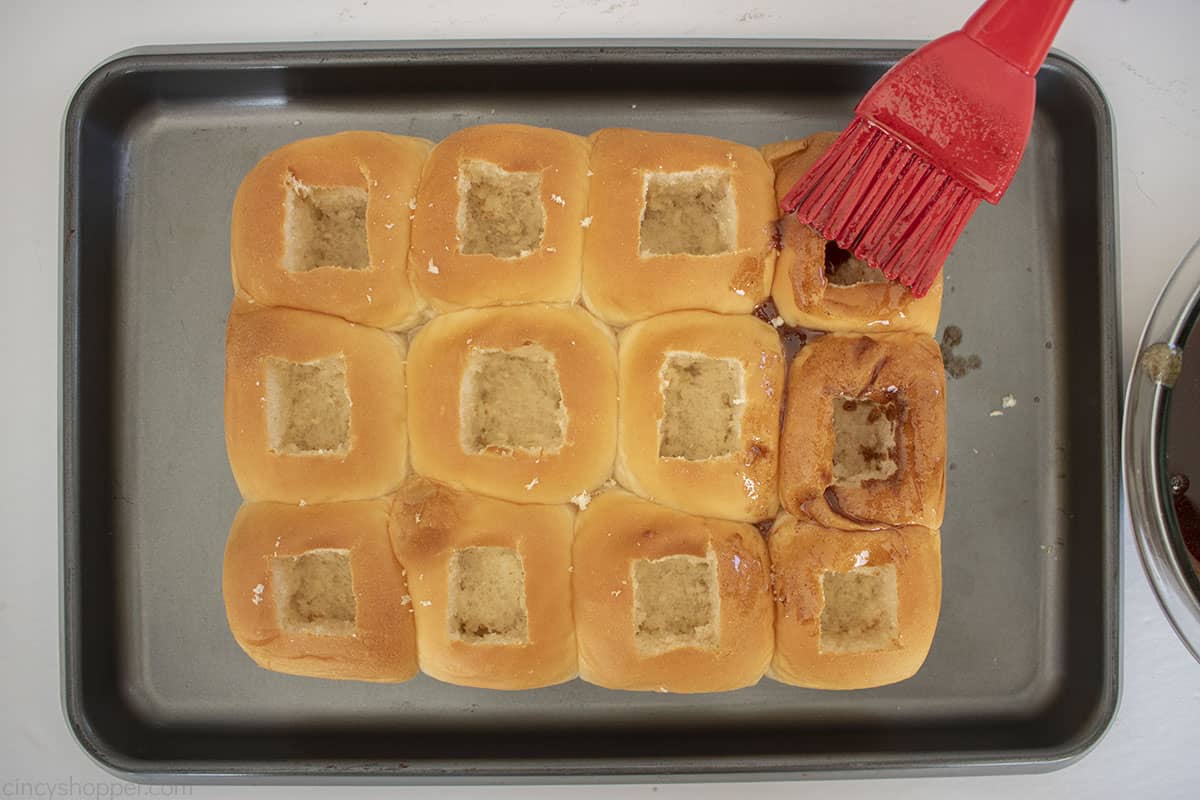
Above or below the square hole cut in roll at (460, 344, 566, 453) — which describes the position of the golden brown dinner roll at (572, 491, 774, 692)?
below

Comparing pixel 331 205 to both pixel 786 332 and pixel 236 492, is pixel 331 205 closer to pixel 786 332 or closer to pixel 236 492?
pixel 236 492

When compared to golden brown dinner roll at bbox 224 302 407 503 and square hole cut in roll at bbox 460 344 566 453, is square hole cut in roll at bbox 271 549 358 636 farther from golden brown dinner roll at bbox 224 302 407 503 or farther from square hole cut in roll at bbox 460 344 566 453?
square hole cut in roll at bbox 460 344 566 453

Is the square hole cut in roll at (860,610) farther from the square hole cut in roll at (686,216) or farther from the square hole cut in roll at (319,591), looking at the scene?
the square hole cut in roll at (319,591)

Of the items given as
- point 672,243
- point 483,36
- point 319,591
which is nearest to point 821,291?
point 672,243

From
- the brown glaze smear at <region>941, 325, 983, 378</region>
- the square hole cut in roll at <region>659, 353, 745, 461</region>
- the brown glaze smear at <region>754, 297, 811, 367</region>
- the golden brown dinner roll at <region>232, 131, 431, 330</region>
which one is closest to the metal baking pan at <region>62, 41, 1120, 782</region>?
the brown glaze smear at <region>941, 325, 983, 378</region>

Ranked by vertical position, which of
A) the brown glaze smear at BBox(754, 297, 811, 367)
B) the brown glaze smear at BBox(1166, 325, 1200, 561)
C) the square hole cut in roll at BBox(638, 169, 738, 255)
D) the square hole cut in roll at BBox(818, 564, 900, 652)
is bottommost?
the square hole cut in roll at BBox(818, 564, 900, 652)

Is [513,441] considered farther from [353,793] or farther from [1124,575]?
[1124,575]
